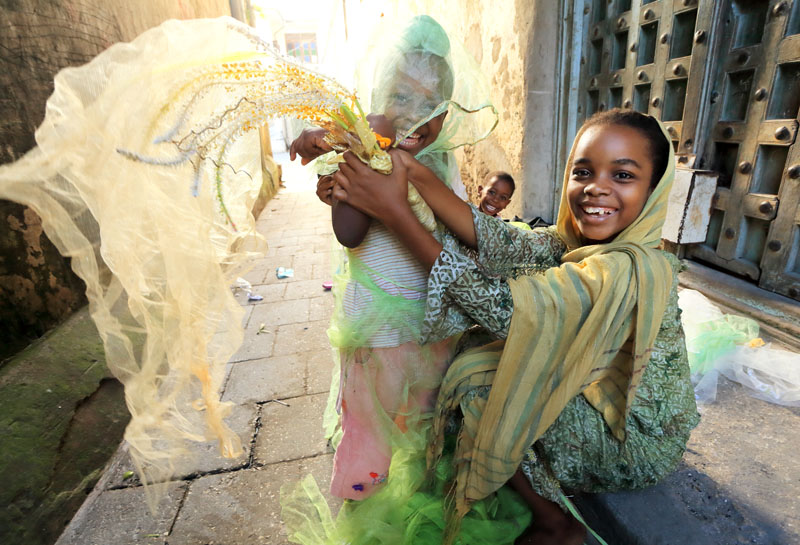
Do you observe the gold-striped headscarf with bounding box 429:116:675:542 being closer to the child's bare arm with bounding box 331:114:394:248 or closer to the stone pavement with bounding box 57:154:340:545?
the child's bare arm with bounding box 331:114:394:248

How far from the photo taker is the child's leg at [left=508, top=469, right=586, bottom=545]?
1375 millimetres

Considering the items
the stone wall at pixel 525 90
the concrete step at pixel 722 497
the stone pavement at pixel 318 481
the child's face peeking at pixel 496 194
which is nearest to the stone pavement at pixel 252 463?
the stone pavement at pixel 318 481

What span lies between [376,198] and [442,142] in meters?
0.33

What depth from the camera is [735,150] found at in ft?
7.78

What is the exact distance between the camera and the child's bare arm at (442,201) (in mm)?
1204

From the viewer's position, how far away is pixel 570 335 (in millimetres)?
1202

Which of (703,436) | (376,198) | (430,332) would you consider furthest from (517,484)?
(376,198)

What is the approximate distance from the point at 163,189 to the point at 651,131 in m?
1.32

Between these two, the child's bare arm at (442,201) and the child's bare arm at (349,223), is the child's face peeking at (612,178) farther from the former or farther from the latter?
the child's bare arm at (349,223)

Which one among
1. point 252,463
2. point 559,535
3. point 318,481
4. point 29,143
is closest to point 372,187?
point 559,535

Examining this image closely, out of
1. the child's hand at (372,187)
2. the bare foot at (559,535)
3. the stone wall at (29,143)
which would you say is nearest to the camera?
the child's hand at (372,187)

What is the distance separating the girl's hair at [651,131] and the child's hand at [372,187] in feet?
2.15

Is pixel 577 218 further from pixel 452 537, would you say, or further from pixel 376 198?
pixel 452 537

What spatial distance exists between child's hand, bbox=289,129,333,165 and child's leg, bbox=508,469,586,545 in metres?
1.18
